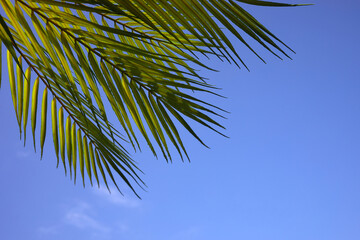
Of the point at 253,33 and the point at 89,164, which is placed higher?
the point at 89,164

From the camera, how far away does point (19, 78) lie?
90 centimetres

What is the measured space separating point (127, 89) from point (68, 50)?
0.18 m

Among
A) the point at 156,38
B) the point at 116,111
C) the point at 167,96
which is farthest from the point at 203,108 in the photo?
the point at 156,38

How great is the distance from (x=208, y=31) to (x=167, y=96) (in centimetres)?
29

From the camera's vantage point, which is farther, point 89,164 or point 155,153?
point 89,164

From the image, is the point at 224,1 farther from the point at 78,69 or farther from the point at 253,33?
the point at 78,69

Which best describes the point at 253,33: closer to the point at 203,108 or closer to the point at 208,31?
the point at 208,31

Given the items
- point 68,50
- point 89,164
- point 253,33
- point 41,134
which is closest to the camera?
point 253,33

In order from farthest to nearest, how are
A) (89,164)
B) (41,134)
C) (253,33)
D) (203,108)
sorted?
(89,164), (41,134), (203,108), (253,33)

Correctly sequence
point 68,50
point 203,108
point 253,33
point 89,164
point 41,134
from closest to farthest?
point 253,33
point 68,50
point 203,108
point 41,134
point 89,164

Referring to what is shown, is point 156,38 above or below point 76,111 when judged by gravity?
above

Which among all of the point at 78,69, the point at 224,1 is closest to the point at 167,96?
the point at 78,69

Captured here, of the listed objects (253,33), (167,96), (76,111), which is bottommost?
(253,33)

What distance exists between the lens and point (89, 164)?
1157 millimetres
